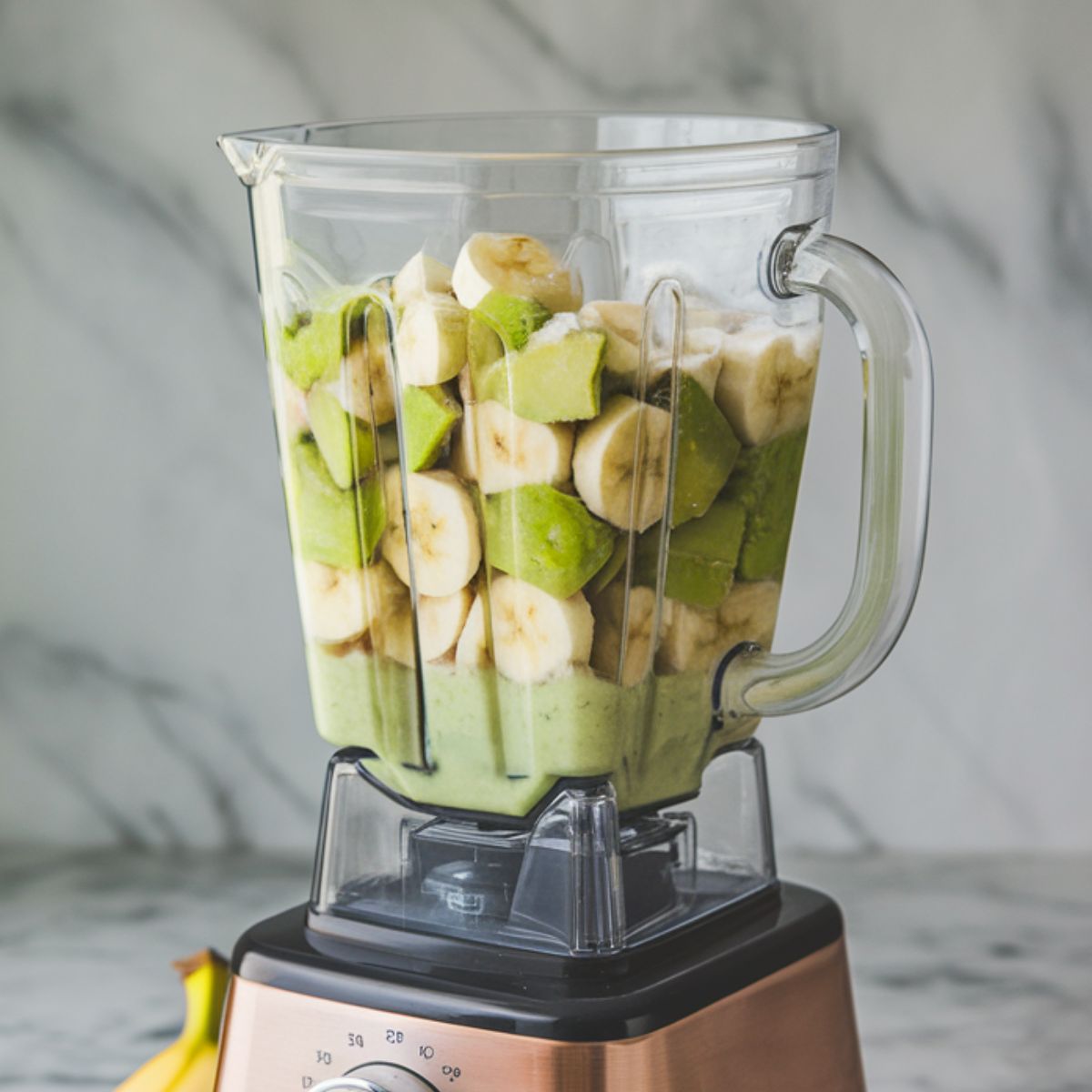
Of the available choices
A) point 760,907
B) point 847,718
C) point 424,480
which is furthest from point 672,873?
point 847,718

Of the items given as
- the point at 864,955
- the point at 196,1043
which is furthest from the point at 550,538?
the point at 864,955

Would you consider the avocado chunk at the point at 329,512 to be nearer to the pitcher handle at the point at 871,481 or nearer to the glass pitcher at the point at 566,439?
the glass pitcher at the point at 566,439

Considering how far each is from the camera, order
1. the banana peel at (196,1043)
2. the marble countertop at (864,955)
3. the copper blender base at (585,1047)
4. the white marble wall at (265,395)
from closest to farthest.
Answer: the copper blender base at (585,1047), the banana peel at (196,1043), the marble countertop at (864,955), the white marble wall at (265,395)

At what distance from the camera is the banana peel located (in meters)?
0.72

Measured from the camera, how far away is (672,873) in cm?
64

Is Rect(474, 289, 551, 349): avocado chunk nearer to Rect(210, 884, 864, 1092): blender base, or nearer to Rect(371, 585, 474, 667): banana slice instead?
Rect(371, 585, 474, 667): banana slice

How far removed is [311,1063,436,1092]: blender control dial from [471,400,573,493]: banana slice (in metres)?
0.20

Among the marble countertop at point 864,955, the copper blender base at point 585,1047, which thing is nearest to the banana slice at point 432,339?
the copper blender base at point 585,1047

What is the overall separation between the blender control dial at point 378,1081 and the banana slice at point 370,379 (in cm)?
22

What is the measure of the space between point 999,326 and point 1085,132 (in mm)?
129

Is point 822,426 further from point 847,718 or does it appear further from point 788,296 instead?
point 788,296

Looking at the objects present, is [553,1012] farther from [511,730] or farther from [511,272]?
[511,272]

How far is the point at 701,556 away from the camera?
23.8 inches

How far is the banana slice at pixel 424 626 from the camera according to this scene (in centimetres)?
60
